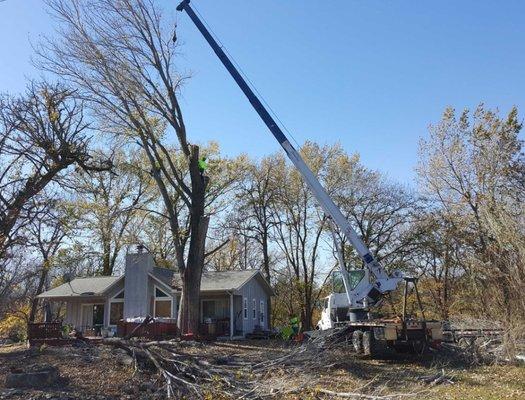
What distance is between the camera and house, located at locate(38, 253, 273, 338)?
29.3 m

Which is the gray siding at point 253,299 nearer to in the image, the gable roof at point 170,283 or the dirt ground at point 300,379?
the gable roof at point 170,283

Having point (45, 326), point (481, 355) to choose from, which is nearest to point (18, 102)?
point (45, 326)

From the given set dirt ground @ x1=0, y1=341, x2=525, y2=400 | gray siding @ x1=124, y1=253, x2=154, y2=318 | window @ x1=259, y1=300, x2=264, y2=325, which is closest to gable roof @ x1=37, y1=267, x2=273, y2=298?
gray siding @ x1=124, y1=253, x2=154, y2=318

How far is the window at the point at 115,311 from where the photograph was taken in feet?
102

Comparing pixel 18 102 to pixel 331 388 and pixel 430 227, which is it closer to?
pixel 331 388

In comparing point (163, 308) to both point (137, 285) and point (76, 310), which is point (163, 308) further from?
point (76, 310)

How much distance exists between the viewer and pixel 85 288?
31906mm

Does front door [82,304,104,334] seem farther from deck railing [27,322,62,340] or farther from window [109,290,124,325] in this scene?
deck railing [27,322,62,340]

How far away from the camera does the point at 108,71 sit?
72.8ft

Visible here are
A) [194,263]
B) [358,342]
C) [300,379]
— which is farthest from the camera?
[194,263]

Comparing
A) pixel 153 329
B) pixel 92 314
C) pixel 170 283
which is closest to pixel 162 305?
pixel 170 283

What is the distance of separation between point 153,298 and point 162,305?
0.63m

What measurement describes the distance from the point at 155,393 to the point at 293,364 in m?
3.07

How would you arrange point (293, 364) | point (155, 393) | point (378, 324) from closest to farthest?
1. point (155, 393)
2. point (293, 364)
3. point (378, 324)
